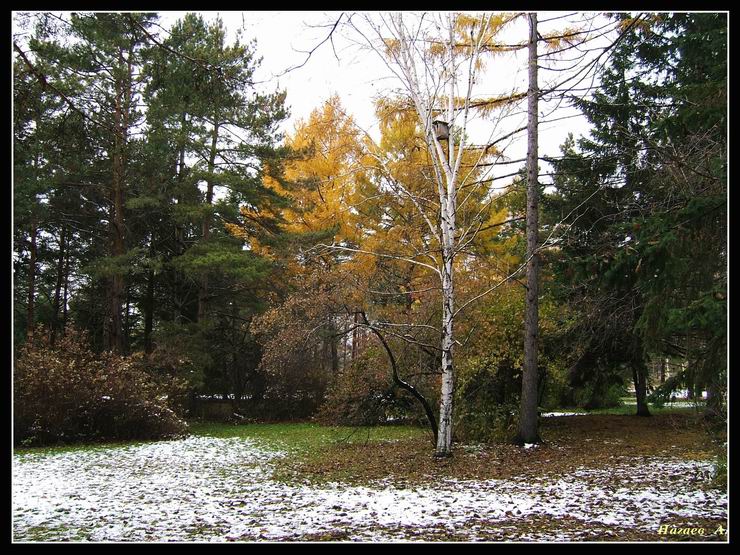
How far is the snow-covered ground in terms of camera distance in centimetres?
456

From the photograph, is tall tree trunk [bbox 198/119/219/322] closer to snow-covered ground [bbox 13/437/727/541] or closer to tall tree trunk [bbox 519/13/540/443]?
snow-covered ground [bbox 13/437/727/541]

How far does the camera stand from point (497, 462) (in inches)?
319

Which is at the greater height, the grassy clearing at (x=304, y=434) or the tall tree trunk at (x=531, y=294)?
the tall tree trunk at (x=531, y=294)

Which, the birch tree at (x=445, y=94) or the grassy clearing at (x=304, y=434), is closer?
the birch tree at (x=445, y=94)

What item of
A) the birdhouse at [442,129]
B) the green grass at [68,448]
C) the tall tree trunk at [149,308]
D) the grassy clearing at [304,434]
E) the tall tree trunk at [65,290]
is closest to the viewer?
the birdhouse at [442,129]

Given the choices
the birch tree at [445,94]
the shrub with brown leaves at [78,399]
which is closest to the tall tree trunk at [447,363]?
the birch tree at [445,94]

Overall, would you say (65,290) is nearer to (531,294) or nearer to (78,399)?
(78,399)

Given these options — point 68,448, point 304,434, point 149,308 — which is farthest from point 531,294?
point 149,308

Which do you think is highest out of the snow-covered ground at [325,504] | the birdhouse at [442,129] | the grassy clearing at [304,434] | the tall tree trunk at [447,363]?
the birdhouse at [442,129]

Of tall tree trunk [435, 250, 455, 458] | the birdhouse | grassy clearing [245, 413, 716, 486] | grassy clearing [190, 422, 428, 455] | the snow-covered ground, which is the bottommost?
grassy clearing [190, 422, 428, 455]

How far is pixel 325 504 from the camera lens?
18.1 ft

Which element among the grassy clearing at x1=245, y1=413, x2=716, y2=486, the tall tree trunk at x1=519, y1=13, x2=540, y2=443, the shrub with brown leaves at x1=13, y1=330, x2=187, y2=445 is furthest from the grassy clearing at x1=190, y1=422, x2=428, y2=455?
the tall tree trunk at x1=519, y1=13, x2=540, y2=443

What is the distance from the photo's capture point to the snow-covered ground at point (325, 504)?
4.56 m

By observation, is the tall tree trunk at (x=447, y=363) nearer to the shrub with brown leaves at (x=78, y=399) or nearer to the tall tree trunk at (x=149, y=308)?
the shrub with brown leaves at (x=78, y=399)
